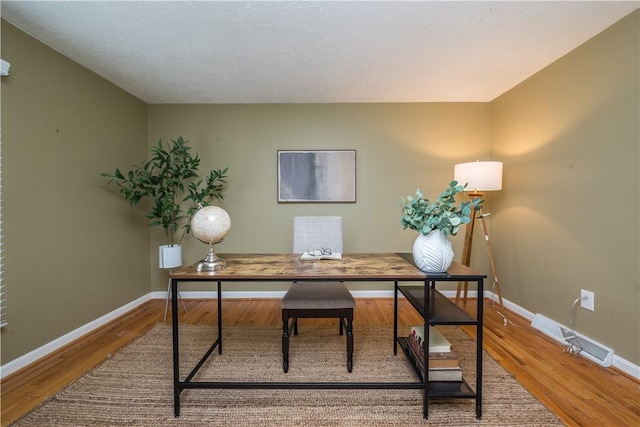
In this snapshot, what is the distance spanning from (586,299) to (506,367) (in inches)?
34.3

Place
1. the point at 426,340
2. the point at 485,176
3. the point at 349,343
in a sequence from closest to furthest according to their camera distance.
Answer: the point at 426,340 < the point at 349,343 < the point at 485,176

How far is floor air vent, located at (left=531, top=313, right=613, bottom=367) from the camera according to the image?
1873mm

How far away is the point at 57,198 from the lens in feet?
7.09

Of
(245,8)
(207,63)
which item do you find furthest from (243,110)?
(245,8)

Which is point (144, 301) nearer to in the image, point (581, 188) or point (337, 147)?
point (337, 147)

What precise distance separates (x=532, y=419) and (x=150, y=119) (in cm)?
426

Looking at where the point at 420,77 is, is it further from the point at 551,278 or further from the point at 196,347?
the point at 196,347

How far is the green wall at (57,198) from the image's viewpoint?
1854 mm

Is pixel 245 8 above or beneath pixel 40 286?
above

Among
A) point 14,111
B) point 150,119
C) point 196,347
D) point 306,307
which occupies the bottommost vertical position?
point 196,347

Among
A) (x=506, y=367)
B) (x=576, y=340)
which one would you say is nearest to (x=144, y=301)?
(x=506, y=367)

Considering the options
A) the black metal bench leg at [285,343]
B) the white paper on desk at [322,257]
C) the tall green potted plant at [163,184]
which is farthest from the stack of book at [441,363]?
the tall green potted plant at [163,184]

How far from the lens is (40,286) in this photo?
6.63ft

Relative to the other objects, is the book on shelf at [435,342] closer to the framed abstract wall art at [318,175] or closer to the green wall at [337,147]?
the green wall at [337,147]
